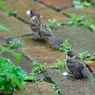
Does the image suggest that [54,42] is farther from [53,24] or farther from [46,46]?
[53,24]

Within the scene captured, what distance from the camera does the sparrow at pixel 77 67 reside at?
190 inches

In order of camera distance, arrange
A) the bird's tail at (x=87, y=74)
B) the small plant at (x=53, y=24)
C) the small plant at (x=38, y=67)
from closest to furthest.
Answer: the bird's tail at (x=87, y=74), the small plant at (x=38, y=67), the small plant at (x=53, y=24)

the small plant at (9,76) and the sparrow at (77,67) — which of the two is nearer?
the small plant at (9,76)

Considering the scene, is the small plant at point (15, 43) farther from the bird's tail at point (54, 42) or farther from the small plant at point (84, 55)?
the small plant at point (84, 55)

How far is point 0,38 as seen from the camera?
236 inches

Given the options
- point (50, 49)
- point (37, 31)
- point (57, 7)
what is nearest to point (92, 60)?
point (50, 49)

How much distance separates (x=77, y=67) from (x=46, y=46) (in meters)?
1.13

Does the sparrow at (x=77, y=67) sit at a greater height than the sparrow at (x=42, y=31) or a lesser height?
greater

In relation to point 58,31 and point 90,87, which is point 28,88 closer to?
point 90,87

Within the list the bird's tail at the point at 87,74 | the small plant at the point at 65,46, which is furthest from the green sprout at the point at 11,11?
the bird's tail at the point at 87,74

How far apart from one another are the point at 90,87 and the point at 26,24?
2295 millimetres

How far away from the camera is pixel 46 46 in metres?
5.89

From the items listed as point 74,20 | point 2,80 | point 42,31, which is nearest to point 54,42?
point 42,31

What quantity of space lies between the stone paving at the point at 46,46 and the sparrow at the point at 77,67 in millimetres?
72
